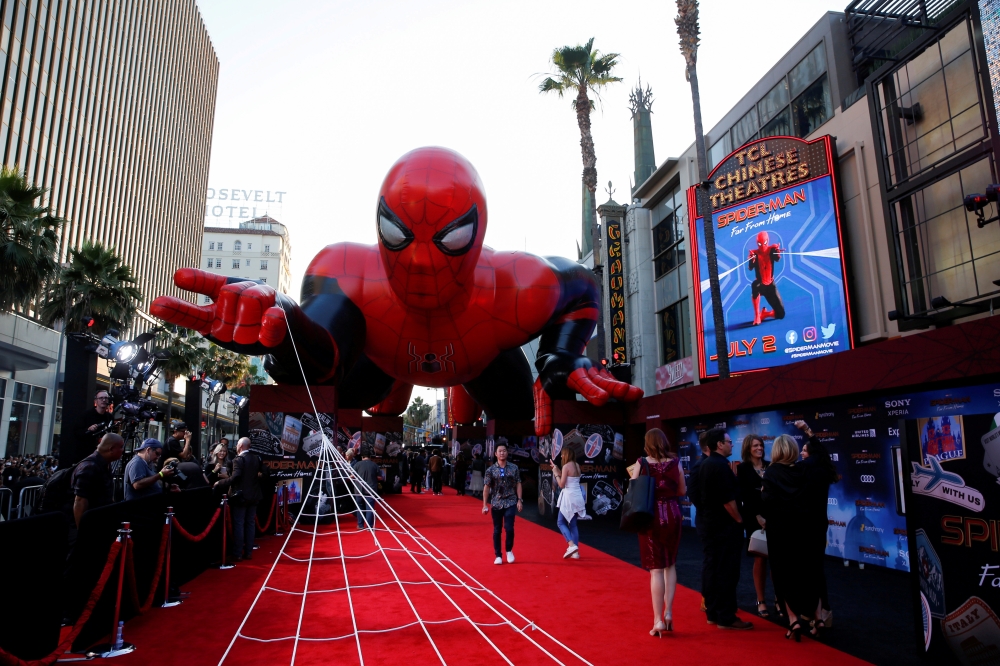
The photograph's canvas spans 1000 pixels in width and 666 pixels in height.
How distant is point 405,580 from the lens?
21.9 ft

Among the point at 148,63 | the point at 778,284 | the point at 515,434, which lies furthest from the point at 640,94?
the point at 148,63

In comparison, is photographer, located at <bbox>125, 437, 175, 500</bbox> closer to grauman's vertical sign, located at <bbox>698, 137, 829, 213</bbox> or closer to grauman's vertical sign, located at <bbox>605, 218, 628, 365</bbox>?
grauman's vertical sign, located at <bbox>698, 137, 829, 213</bbox>

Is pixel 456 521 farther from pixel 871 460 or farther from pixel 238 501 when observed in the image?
pixel 871 460

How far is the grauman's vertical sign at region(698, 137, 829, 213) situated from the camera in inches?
615

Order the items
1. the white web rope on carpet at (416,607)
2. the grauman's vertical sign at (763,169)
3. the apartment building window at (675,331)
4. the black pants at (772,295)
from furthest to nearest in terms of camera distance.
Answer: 1. the apartment building window at (675,331)
2. the black pants at (772,295)
3. the grauman's vertical sign at (763,169)
4. the white web rope on carpet at (416,607)

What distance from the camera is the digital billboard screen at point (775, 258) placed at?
15031mm

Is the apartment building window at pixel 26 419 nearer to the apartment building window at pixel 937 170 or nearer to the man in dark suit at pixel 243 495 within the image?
the man in dark suit at pixel 243 495

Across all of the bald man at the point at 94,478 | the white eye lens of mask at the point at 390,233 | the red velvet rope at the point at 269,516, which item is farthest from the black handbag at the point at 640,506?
the red velvet rope at the point at 269,516

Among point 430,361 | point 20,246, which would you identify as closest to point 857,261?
point 430,361

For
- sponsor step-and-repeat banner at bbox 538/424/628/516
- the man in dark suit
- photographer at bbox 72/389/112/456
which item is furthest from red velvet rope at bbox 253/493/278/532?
sponsor step-and-repeat banner at bbox 538/424/628/516

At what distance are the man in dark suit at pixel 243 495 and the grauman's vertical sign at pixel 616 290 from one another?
52.5 feet

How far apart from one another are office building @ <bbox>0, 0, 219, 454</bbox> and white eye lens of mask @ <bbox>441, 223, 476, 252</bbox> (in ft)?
63.4

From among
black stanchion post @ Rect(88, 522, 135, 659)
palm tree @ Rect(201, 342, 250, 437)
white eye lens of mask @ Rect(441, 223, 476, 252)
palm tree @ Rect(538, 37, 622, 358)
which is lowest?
black stanchion post @ Rect(88, 522, 135, 659)

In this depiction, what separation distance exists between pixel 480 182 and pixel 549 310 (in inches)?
118
